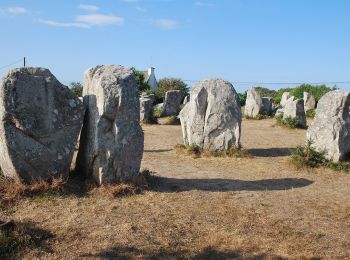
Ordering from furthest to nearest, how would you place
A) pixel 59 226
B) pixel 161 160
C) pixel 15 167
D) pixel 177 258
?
pixel 161 160 → pixel 15 167 → pixel 59 226 → pixel 177 258

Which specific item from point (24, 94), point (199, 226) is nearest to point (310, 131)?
point (199, 226)

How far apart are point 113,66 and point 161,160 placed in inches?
174

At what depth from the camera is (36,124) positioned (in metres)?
8.52

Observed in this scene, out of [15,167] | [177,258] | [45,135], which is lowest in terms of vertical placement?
[177,258]

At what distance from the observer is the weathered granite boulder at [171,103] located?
26464 mm

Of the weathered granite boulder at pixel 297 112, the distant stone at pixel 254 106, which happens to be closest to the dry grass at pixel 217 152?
the weathered granite boulder at pixel 297 112

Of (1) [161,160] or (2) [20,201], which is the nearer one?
(2) [20,201]

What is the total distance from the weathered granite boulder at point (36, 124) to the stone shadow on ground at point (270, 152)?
23.7 ft

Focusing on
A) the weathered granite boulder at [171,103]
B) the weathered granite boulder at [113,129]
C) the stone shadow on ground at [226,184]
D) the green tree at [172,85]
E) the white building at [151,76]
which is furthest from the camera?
the white building at [151,76]

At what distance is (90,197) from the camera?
27.9 feet

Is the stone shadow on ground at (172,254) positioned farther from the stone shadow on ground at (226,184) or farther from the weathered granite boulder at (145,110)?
the weathered granite boulder at (145,110)

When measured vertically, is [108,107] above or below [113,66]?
below

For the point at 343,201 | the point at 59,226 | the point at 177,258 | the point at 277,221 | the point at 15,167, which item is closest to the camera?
the point at 177,258

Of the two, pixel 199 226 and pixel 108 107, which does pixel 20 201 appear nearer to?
pixel 108 107
